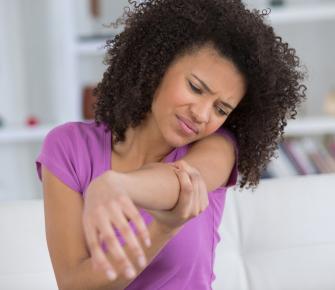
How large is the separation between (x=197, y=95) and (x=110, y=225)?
529 millimetres

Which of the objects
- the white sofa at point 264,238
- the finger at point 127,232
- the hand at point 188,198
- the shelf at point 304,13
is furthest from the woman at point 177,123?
the shelf at point 304,13

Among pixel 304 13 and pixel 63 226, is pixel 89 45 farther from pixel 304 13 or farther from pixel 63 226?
pixel 63 226

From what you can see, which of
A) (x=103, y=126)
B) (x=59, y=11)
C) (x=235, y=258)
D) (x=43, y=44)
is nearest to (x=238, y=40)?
(x=103, y=126)

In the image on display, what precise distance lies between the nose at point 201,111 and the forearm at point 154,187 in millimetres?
248

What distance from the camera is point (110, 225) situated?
85 cm

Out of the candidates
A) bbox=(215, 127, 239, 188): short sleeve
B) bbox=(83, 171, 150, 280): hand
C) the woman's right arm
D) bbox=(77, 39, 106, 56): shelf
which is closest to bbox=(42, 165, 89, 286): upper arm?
the woman's right arm

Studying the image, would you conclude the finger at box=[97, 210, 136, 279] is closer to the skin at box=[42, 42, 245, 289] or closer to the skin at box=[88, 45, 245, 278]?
the skin at box=[42, 42, 245, 289]

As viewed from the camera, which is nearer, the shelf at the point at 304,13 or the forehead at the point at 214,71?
the forehead at the point at 214,71

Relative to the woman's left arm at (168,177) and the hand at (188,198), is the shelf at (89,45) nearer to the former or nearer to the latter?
the woman's left arm at (168,177)

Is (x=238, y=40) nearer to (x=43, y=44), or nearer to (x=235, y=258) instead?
(x=235, y=258)

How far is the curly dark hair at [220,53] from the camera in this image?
4.53 ft

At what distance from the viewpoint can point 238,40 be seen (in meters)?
1.38

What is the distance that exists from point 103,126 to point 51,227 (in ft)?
0.88

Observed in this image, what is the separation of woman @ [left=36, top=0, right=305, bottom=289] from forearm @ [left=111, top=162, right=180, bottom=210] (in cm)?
16
